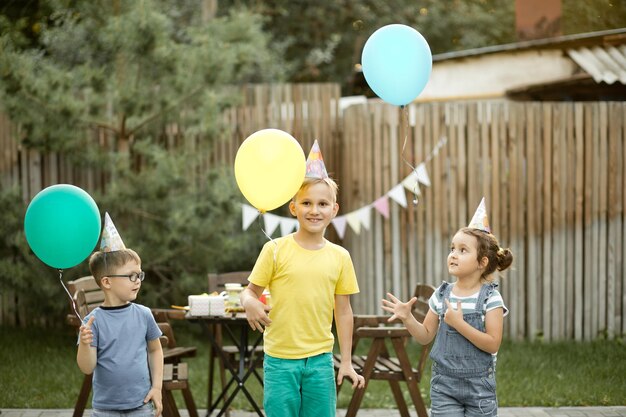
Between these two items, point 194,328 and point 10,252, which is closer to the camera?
point 10,252

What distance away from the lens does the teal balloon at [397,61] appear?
14.9ft

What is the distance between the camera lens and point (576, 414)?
5.87m

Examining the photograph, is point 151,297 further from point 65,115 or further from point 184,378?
point 184,378

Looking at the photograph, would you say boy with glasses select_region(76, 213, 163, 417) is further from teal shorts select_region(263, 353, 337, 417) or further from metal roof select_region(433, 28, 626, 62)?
metal roof select_region(433, 28, 626, 62)

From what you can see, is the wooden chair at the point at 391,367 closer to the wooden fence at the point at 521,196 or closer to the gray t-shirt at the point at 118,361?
the gray t-shirt at the point at 118,361

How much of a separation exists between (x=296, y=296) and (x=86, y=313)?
191 centimetres

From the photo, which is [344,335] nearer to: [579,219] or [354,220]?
[354,220]

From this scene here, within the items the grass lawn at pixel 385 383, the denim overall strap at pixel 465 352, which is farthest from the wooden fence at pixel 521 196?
the denim overall strap at pixel 465 352

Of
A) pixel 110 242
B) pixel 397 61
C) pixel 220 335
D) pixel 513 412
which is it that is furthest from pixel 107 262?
pixel 513 412

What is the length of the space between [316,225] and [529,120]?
4.55 m

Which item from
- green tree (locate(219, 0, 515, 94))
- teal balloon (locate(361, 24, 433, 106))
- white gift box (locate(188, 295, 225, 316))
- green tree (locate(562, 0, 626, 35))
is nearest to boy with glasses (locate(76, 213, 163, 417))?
white gift box (locate(188, 295, 225, 316))

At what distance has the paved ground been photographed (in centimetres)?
584

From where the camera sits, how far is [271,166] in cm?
399

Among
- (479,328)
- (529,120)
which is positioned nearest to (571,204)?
(529,120)
